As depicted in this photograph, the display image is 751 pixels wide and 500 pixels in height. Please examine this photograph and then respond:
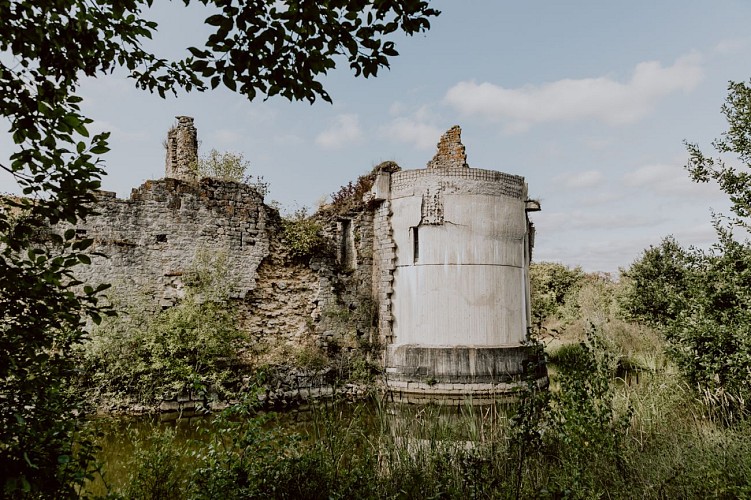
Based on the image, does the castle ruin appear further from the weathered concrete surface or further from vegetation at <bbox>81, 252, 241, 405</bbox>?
vegetation at <bbox>81, 252, 241, 405</bbox>

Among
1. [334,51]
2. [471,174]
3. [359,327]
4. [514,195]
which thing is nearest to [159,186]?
[359,327]

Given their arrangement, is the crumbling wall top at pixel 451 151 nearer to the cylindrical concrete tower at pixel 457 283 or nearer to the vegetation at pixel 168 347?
the cylindrical concrete tower at pixel 457 283

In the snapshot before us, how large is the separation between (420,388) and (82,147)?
9707 mm

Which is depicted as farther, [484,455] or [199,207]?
[199,207]

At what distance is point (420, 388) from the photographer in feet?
36.2

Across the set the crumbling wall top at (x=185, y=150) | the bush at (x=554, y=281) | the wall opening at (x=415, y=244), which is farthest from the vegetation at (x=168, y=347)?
the bush at (x=554, y=281)

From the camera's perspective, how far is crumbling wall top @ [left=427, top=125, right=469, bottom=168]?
13.1m

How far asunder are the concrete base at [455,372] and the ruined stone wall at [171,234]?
14.5ft

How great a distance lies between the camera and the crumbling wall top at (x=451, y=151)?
1313 centimetres

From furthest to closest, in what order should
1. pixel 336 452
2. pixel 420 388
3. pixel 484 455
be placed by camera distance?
1. pixel 420 388
2. pixel 484 455
3. pixel 336 452

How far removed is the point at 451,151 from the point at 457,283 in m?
3.92

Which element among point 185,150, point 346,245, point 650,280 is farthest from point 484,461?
point 185,150

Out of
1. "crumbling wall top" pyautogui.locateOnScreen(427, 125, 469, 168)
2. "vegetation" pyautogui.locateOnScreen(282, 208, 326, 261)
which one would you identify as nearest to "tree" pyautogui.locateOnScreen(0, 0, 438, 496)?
"vegetation" pyautogui.locateOnScreen(282, 208, 326, 261)

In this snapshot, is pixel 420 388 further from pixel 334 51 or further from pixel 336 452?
pixel 334 51
